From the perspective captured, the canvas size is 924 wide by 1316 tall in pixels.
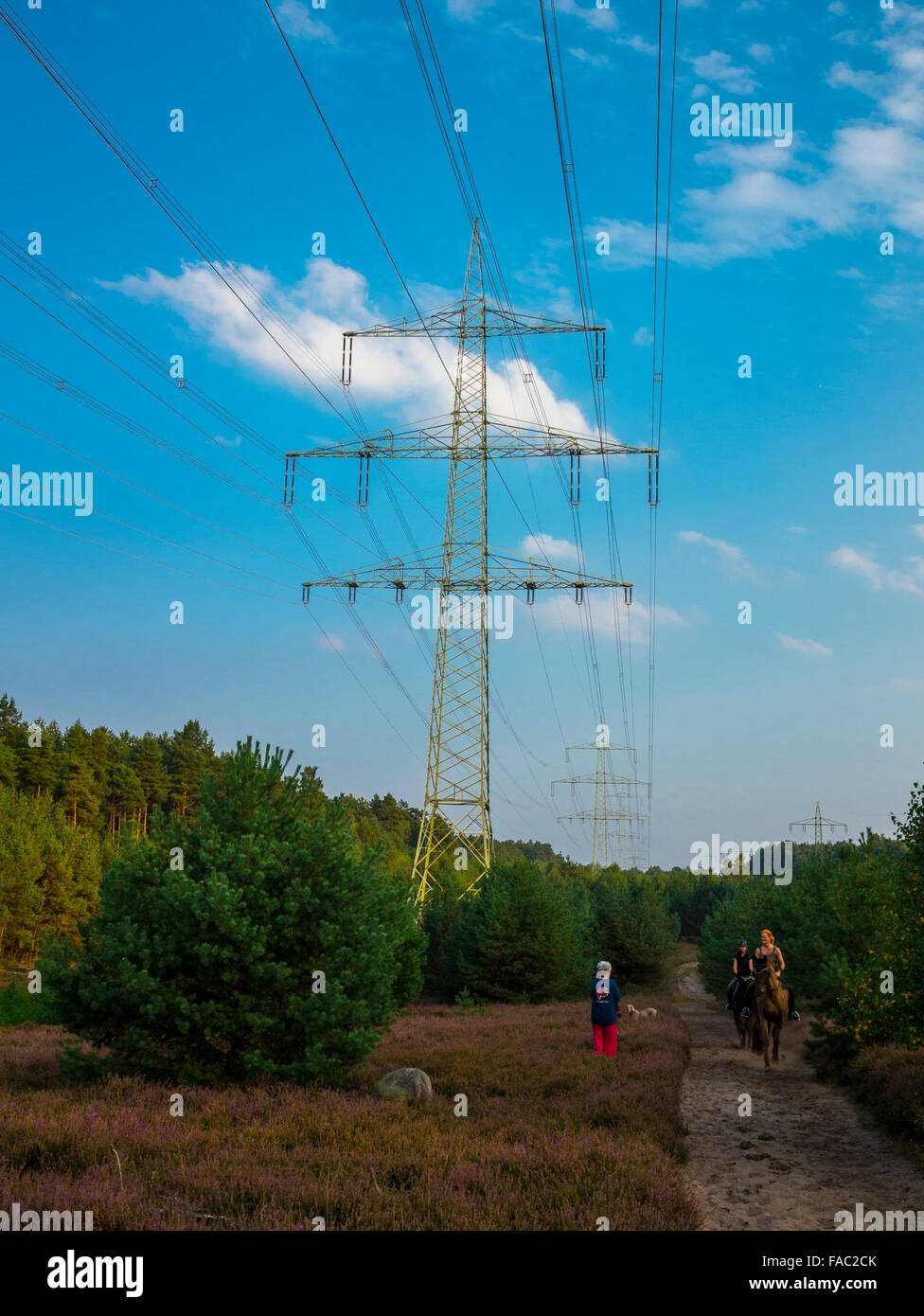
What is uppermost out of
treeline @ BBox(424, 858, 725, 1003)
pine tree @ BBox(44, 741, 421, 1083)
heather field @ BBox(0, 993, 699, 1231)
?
pine tree @ BBox(44, 741, 421, 1083)

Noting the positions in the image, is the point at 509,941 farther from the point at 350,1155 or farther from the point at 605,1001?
the point at 350,1155

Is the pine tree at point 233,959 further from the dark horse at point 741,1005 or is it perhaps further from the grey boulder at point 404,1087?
the dark horse at point 741,1005

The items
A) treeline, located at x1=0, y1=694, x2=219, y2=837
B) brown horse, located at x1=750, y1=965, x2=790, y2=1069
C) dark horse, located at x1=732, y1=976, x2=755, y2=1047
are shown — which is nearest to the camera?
brown horse, located at x1=750, y1=965, x2=790, y2=1069

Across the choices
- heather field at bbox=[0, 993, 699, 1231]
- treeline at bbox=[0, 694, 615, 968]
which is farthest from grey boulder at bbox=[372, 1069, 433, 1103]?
treeline at bbox=[0, 694, 615, 968]

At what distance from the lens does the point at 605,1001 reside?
19062 mm

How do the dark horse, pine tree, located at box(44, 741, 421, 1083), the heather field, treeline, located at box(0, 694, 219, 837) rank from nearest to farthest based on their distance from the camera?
the heather field → pine tree, located at box(44, 741, 421, 1083) → the dark horse → treeline, located at box(0, 694, 219, 837)

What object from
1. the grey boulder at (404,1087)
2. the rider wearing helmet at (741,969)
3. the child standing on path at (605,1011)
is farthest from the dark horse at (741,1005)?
the grey boulder at (404,1087)

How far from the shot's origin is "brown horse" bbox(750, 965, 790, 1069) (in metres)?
20.6

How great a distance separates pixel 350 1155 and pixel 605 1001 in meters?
10.2

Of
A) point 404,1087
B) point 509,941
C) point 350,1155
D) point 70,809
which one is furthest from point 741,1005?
point 70,809

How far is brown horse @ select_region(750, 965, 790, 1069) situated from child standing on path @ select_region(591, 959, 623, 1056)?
3.63m

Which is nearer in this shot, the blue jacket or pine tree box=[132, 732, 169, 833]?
the blue jacket

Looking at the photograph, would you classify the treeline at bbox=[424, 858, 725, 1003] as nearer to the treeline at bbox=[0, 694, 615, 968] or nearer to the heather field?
the treeline at bbox=[0, 694, 615, 968]

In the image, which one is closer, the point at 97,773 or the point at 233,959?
the point at 233,959
